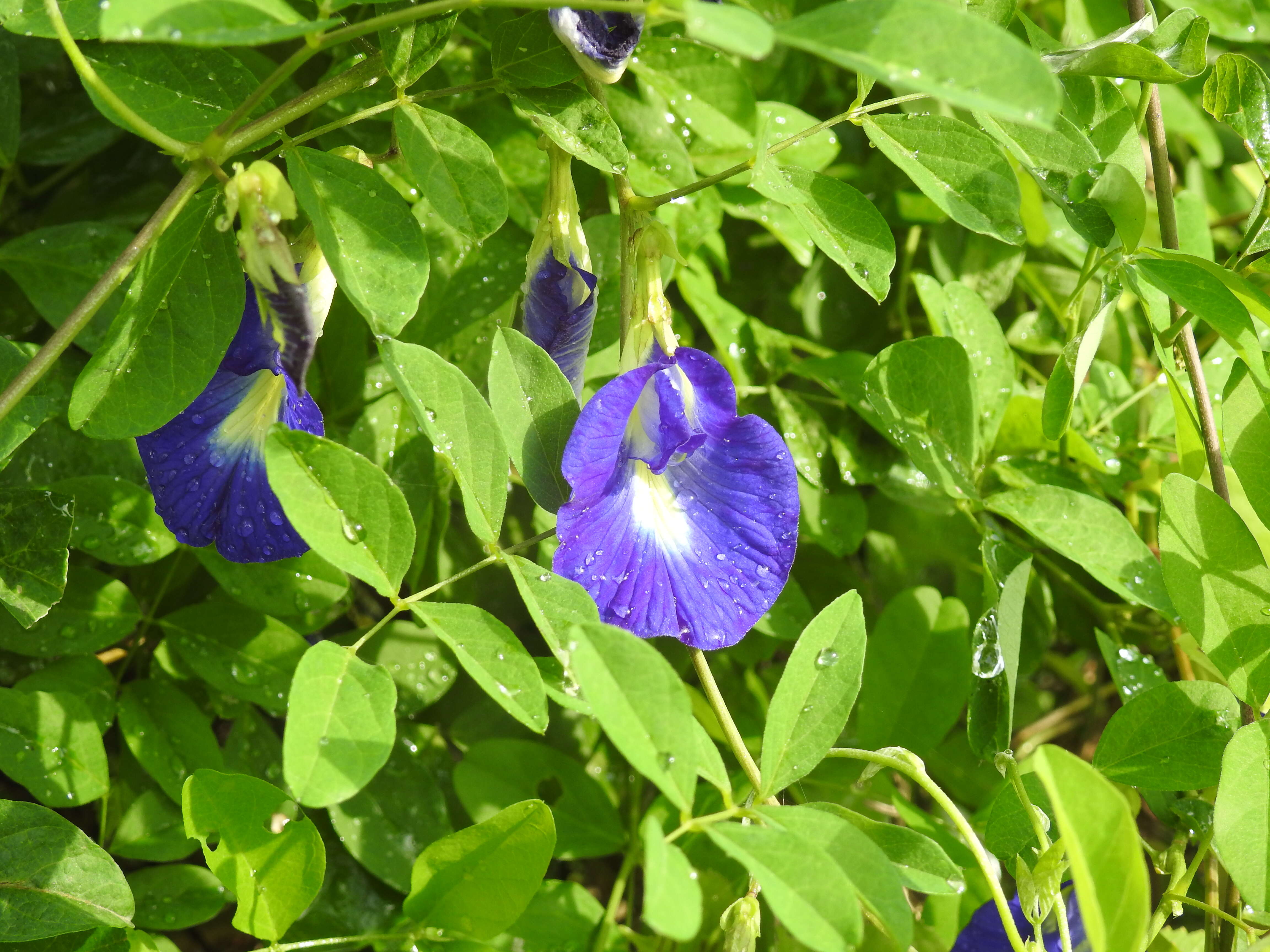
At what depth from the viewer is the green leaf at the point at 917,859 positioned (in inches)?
30.8

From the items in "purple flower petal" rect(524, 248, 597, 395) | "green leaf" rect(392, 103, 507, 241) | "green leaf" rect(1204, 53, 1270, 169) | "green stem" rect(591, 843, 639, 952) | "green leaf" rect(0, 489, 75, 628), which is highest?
"green leaf" rect(392, 103, 507, 241)

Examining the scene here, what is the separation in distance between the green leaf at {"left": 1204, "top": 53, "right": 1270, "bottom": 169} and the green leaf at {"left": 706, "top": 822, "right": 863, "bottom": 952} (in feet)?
2.59

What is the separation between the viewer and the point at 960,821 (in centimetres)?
86

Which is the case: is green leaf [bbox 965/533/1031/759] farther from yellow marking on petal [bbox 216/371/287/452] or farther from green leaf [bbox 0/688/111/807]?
green leaf [bbox 0/688/111/807]

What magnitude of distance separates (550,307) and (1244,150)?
4.58 ft

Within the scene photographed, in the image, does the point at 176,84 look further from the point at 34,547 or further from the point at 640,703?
the point at 640,703

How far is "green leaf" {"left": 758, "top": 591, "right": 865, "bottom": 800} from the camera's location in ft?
2.60

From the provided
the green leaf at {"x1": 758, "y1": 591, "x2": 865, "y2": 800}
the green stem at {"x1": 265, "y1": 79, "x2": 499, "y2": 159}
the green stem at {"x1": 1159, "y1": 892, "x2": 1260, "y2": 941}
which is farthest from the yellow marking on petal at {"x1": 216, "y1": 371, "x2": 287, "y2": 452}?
the green stem at {"x1": 1159, "y1": 892, "x2": 1260, "y2": 941}

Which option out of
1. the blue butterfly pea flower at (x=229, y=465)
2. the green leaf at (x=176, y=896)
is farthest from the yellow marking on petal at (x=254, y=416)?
the green leaf at (x=176, y=896)

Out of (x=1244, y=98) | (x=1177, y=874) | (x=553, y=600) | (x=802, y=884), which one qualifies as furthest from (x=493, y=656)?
(x=1244, y=98)

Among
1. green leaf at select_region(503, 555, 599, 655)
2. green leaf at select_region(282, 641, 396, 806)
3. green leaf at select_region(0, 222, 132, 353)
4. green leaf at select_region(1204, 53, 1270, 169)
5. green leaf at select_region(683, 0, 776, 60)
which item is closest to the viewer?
green leaf at select_region(683, 0, 776, 60)

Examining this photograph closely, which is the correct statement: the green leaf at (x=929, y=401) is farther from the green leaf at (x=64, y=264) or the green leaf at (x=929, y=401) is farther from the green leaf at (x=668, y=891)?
the green leaf at (x=64, y=264)

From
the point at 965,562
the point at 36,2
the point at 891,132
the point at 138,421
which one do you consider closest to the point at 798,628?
the point at 965,562

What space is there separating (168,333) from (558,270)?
0.33 metres
